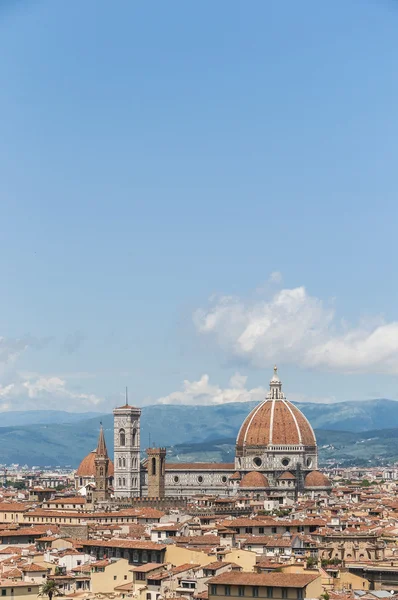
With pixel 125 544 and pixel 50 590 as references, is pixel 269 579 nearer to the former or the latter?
pixel 50 590

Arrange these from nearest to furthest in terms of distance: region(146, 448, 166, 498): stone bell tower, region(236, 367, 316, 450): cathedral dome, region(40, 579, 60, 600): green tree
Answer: region(40, 579, 60, 600): green tree, region(146, 448, 166, 498): stone bell tower, region(236, 367, 316, 450): cathedral dome

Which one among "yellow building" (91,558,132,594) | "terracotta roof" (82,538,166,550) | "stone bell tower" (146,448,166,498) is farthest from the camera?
"stone bell tower" (146,448,166,498)

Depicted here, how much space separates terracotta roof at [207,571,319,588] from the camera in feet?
111

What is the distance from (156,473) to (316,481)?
8197 millimetres

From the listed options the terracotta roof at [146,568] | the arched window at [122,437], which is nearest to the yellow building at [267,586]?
the terracotta roof at [146,568]

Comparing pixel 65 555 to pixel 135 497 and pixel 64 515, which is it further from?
pixel 135 497

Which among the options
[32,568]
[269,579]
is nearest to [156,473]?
[32,568]

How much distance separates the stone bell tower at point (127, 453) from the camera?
→ 82.2 m

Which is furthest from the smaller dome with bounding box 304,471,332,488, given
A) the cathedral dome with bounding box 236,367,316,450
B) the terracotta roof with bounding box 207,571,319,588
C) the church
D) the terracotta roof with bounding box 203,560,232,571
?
the terracotta roof with bounding box 207,571,319,588

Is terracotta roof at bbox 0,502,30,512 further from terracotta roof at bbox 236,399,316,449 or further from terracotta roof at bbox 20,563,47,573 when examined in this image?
terracotta roof at bbox 20,563,47,573

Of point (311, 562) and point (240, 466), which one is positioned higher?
point (240, 466)

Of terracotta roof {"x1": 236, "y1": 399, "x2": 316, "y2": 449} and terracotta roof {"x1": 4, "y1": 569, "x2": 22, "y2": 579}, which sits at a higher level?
terracotta roof {"x1": 236, "y1": 399, "x2": 316, "y2": 449}

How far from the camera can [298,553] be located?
4388cm

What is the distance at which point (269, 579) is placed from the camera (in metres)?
34.2
